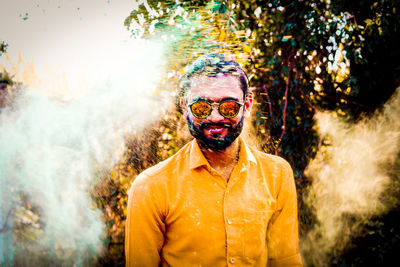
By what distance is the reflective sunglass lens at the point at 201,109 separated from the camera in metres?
1.19

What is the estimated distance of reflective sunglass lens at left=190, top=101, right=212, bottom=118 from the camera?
119cm

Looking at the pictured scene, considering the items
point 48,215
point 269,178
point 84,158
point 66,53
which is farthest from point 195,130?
point 48,215

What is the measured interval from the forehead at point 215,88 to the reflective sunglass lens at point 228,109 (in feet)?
0.10

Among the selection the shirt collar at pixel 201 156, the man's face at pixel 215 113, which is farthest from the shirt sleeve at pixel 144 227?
the man's face at pixel 215 113

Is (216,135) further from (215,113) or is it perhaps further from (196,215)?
(196,215)

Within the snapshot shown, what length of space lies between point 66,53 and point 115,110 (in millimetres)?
409

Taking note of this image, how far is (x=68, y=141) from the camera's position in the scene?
5.24 ft

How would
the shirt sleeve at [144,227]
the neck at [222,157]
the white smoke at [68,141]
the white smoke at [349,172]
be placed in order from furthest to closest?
the white smoke at [349,172] → the white smoke at [68,141] → the neck at [222,157] → the shirt sleeve at [144,227]

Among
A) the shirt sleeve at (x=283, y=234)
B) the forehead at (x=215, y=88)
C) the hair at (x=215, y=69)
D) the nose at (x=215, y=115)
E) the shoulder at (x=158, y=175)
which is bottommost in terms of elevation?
the shirt sleeve at (x=283, y=234)

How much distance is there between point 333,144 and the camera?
6.68ft

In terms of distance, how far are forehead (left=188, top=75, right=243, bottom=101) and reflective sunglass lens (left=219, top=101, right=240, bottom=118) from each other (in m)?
0.03

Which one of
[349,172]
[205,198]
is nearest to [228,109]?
[205,198]

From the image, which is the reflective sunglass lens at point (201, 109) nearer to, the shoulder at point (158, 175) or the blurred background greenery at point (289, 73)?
the shoulder at point (158, 175)

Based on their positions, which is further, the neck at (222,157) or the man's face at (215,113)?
the neck at (222,157)
